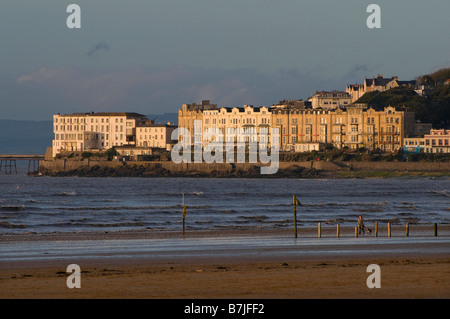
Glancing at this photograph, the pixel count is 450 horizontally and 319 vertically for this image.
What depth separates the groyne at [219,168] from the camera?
4727 inches

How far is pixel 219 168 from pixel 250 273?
112 meters

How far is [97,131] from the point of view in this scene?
16000 cm

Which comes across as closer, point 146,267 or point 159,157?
point 146,267

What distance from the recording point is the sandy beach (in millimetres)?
15609

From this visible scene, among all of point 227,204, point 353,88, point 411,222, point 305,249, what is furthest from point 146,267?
point 353,88

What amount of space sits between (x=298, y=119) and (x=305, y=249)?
390 ft

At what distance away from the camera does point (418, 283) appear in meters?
16.3

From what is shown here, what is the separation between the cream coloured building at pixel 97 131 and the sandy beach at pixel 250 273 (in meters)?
129

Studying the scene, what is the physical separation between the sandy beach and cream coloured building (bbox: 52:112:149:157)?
12939 cm

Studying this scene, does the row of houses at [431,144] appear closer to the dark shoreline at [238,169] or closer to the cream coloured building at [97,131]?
the dark shoreline at [238,169]

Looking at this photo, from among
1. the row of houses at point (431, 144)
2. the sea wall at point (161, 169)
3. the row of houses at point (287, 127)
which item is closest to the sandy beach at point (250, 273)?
the sea wall at point (161, 169)

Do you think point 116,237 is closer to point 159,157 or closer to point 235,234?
point 235,234
